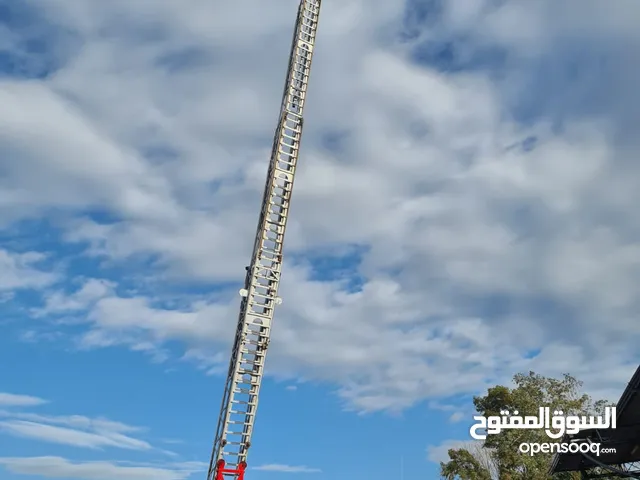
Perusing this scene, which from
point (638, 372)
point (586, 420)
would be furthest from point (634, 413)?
point (586, 420)

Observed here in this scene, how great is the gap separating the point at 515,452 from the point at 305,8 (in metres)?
38.2

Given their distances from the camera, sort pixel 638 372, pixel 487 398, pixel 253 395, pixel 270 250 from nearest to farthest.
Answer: pixel 638 372 < pixel 253 395 < pixel 270 250 < pixel 487 398

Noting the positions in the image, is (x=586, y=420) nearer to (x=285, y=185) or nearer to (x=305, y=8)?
(x=285, y=185)

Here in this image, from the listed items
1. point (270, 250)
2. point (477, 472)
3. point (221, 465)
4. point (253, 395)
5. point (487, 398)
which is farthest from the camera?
point (487, 398)

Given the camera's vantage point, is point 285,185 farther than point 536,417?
No

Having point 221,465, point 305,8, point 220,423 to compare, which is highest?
point 305,8

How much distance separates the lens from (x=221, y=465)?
32375 millimetres

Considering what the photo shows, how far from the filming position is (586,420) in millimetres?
48312

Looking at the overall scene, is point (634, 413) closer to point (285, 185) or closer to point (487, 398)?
point (285, 185)

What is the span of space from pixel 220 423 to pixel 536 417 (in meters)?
28.8

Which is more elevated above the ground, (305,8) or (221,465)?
(305,8)

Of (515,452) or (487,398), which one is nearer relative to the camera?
(515,452)

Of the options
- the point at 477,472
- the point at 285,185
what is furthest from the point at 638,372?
the point at 477,472

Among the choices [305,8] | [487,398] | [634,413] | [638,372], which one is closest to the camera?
[638,372]
